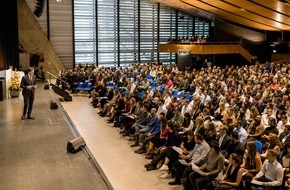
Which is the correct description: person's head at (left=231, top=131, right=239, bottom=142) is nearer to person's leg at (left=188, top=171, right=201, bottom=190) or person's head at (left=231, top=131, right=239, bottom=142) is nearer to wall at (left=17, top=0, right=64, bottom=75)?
person's leg at (left=188, top=171, right=201, bottom=190)

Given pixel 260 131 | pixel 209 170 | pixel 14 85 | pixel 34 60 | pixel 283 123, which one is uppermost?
pixel 34 60

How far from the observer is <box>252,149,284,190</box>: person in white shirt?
16.9 ft

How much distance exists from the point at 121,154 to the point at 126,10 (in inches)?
693

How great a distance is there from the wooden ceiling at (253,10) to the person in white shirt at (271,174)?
1298 centimetres

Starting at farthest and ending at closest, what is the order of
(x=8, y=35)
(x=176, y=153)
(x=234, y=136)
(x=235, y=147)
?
(x=8, y=35) < (x=176, y=153) < (x=234, y=136) < (x=235, y=147)

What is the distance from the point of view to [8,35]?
631 inches

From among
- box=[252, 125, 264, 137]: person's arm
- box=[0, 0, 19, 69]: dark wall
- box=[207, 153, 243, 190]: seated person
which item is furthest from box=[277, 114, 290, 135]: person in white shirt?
box=[0, 0, 19, 69]: dark wall

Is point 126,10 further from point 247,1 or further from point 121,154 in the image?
point 121,154

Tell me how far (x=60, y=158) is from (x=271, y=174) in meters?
3.56

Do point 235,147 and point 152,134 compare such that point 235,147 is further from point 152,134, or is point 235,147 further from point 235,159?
point 152,134

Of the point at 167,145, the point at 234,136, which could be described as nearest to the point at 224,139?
the point at 234,136

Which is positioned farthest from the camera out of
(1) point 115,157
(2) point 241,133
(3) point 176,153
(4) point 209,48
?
(4) point 209,48

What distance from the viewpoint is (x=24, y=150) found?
672cm

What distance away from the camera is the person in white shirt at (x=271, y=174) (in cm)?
514
